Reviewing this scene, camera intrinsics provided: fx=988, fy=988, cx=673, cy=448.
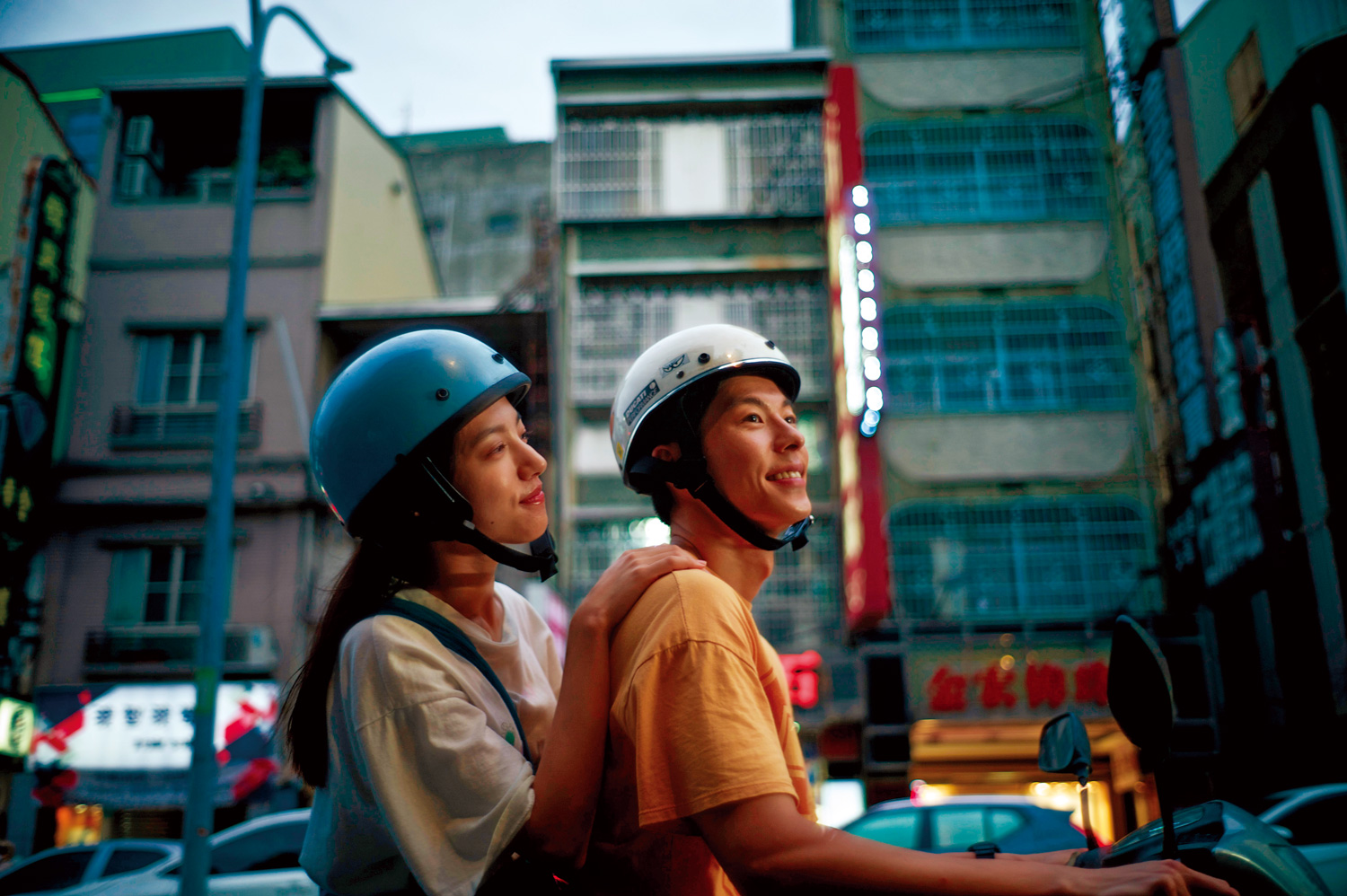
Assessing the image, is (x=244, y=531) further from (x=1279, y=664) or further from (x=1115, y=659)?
(x=1115, y=659)

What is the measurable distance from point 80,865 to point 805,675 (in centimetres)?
1114

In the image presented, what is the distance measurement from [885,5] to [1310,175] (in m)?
17.8

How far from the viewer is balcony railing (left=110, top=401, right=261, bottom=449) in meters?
19.8

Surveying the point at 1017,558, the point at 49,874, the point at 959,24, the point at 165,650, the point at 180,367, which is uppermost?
the point at 959,24

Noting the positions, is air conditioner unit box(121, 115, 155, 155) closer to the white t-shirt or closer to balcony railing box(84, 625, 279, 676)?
balcony railing box(84, 625, 279, 676)

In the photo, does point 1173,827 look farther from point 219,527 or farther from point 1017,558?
point 1017,558

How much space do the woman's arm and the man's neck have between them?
517 millimetres

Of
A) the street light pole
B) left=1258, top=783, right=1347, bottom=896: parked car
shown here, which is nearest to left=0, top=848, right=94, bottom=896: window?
the street light pole

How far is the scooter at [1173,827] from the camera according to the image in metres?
1.68

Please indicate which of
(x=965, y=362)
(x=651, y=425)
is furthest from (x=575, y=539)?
(x=651, y=425)

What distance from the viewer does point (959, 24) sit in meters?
22.1

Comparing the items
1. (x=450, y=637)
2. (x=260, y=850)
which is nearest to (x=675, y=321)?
(x=260, y=850)

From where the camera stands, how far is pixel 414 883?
92.3 inches

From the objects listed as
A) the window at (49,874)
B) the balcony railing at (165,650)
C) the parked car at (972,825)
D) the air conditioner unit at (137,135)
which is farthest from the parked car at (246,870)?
the air conditioner unit at (137,135)
